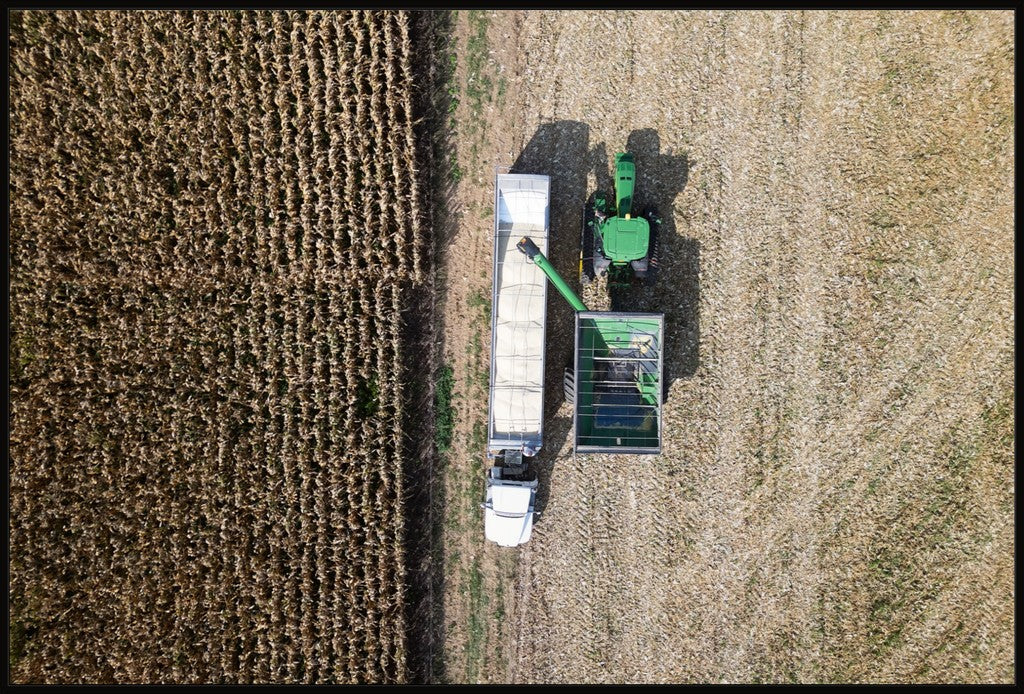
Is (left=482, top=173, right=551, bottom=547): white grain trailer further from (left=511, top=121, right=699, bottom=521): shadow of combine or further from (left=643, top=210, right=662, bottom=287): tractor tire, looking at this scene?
(left=643, top=210, right=662, bottom=287): tractor tire

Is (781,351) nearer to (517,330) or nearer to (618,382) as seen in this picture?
(618,382)

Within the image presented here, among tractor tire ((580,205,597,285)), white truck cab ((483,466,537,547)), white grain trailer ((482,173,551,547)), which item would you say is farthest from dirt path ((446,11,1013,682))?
white grain trailer ((482,173,551,547))

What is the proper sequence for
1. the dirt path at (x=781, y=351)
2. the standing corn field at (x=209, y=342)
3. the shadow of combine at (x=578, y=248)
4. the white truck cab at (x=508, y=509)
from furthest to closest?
1. the shadow of combine at (x=578, y=248)
2. the dirt path at (x=781, y=351)
3. the standing corn field at (x=209, y=342)
4. the white truck cab at (x=508, y=509)

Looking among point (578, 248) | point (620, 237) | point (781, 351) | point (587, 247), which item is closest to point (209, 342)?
point (578, 248)

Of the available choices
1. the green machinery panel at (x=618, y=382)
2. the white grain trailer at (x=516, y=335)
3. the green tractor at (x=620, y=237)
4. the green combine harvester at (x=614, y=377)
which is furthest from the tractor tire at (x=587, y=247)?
the green machinery panel at (x=618, y=382)

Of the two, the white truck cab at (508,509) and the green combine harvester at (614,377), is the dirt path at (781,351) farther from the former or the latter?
the green combine harvester at (614,377)

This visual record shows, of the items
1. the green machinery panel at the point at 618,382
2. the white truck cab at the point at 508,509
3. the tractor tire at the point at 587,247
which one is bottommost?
the white truck cab at the point at 508,509

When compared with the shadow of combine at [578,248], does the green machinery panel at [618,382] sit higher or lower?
lower
